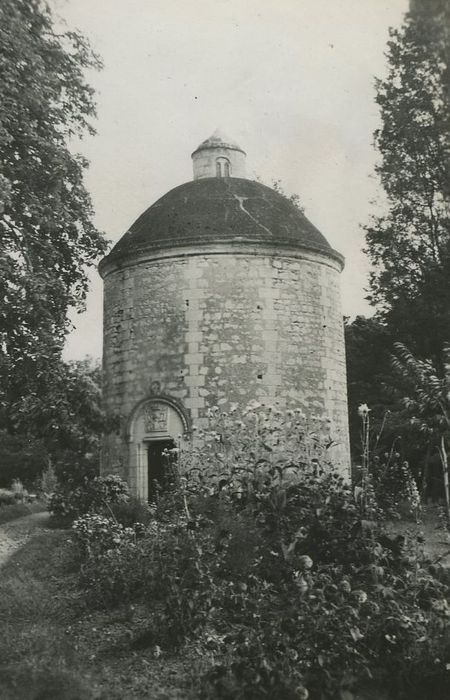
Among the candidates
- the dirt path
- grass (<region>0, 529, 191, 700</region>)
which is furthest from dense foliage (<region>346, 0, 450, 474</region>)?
grass (<region>0, 529, 191, 700</region>)

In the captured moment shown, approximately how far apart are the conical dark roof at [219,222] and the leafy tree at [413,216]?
346cm

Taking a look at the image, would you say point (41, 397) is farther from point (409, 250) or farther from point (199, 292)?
point (409, 250)

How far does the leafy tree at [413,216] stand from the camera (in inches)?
628

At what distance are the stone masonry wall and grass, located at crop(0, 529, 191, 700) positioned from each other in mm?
5696

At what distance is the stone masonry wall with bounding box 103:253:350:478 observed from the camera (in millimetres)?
13656

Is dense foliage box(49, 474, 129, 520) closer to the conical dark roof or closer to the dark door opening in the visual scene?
the dark door opening

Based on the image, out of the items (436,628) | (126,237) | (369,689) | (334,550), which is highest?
(126,237)

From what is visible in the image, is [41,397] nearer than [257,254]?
Yes

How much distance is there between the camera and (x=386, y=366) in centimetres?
2253

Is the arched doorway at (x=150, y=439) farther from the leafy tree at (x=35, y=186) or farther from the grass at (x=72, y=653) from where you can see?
the grass at (x=72, y=653)

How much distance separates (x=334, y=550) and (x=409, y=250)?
51.3 ft

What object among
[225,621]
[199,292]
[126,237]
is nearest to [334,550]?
[225,621]

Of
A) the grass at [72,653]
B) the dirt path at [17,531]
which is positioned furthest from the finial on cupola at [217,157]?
the grass at [72,653]

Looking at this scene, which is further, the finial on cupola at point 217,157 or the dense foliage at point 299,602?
the finial on cupola at point 217,157
